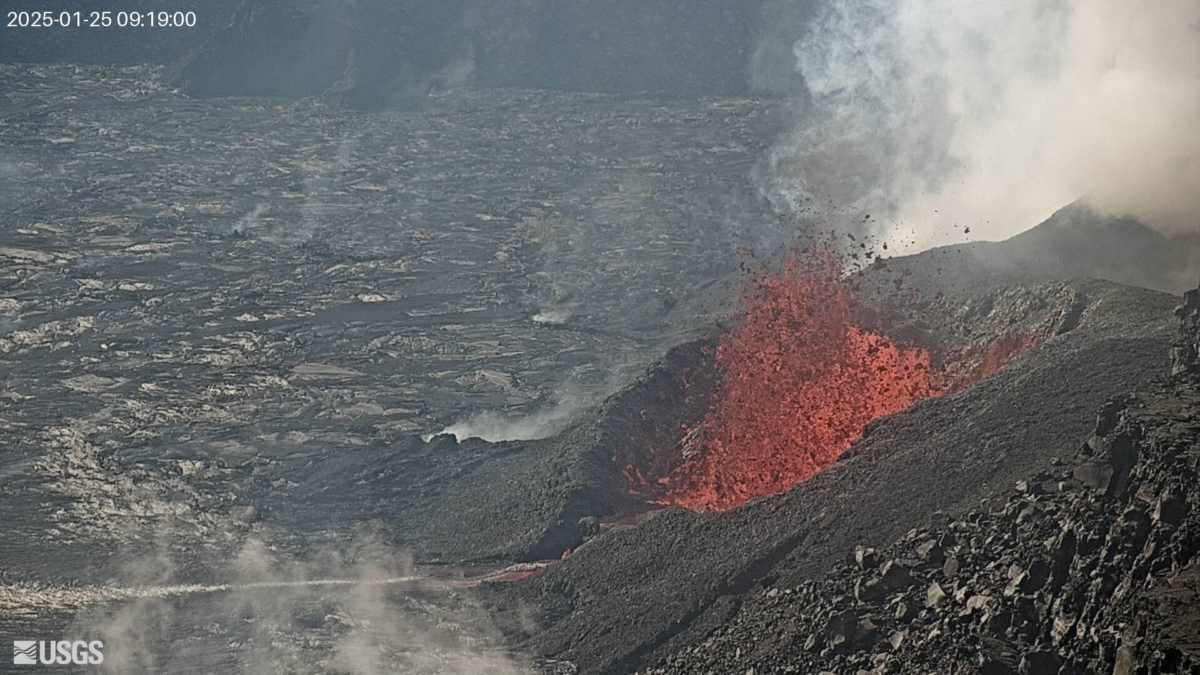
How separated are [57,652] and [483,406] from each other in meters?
21.9

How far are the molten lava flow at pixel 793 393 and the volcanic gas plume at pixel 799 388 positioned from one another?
0.12 ft

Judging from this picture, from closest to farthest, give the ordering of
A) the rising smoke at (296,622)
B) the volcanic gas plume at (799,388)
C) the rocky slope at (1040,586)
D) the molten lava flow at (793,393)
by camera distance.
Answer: the rocky slope at (1040,586) → the rising smoke at (296,622) → the volcanic gas plume at (799,388) → the molten lava flow at (793,393)

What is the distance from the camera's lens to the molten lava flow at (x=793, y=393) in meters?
35.2

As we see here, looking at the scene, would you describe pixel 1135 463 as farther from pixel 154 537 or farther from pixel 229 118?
pixel 229 118

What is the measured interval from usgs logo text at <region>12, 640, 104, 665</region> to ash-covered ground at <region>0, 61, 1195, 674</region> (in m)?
0.59

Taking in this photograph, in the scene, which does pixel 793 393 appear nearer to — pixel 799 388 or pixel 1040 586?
pixel 799 388

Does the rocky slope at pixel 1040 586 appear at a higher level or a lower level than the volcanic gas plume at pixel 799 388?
lower

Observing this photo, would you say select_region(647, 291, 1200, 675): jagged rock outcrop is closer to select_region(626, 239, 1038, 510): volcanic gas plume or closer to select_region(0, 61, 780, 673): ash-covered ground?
select_region(626, 239, 1038, 510): volcanic gas plume

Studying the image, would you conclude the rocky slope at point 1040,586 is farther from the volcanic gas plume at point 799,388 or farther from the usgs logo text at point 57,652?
the usgs logo text at point 57,652

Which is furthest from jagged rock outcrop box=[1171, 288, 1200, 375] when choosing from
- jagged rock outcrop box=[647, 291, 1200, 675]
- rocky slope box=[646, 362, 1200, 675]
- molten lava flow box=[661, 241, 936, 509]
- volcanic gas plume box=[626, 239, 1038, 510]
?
molten lava flow box=[661, 241, 936, 509]

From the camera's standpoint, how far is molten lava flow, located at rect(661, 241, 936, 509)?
35156 millimetres

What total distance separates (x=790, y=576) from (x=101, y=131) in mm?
63976

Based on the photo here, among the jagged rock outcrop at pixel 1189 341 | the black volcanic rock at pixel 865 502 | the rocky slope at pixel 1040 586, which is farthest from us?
the black volcanic rock at pixel 865 502

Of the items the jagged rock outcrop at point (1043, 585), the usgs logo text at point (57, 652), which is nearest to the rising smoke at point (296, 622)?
the usgs logo text at point (57, 652)
